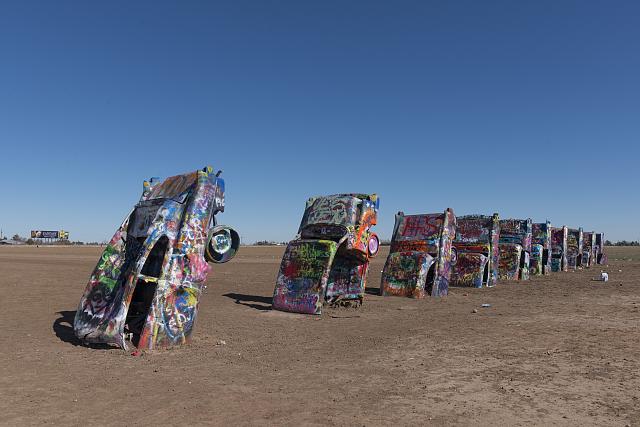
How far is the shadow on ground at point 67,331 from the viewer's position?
318 inches

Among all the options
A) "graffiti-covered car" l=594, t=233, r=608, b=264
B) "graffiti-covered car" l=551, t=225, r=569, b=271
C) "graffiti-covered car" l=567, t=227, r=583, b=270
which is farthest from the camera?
"graffiti-covered car" l=594, t=233, r=608, b=264

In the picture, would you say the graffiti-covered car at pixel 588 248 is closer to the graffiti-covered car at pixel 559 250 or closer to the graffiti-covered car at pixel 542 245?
Answer: the graffiti-covered car at pixel 559 250

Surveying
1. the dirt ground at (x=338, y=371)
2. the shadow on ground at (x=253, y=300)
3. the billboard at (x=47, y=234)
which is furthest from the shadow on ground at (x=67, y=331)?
the billboard at (x=47, y=234)

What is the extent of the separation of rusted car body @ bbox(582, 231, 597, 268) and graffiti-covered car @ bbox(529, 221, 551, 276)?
8761mm

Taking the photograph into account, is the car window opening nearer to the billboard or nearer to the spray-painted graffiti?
the spray-painted graffiti

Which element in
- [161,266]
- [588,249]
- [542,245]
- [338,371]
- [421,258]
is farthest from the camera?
[588,249]

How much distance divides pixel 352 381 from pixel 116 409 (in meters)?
2.88

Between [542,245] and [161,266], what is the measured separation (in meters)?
25.5

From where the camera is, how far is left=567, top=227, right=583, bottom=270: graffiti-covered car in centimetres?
3316

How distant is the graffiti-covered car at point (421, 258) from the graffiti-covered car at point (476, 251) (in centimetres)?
383

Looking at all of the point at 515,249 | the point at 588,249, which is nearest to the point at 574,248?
the point at 588,249

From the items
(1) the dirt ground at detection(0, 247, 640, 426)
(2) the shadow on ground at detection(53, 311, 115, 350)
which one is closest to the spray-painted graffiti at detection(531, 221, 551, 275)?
(1) the dirt ground at detection(0, 247, 640, 426)

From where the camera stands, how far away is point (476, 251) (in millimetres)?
21469

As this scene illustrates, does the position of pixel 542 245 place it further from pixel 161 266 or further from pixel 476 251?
pixel 161 266
